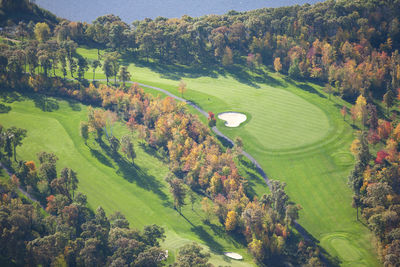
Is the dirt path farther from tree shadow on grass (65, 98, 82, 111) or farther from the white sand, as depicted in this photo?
tree shadow on grass (65, 98, 82, 111)

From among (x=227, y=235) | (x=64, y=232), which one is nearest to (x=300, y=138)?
(x=227, y=235)

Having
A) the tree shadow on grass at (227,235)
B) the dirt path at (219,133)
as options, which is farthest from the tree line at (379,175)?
the tree shadow on grass at (227,235)

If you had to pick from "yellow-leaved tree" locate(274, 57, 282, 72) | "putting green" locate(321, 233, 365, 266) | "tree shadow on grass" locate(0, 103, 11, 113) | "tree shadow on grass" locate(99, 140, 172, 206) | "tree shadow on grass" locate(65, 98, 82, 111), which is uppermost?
"yellow-leaved tree" locate(274, 57, 282, 72)

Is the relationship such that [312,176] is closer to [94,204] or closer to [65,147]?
[94,204]

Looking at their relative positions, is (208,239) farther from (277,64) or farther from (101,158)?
(277,64)

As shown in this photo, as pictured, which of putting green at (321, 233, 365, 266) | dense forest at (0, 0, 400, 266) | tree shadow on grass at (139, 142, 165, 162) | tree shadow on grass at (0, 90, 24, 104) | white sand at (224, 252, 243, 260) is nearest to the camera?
dense forest at (0, 0, 400, 266)

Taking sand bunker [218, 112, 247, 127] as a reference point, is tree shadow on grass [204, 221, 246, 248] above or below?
below

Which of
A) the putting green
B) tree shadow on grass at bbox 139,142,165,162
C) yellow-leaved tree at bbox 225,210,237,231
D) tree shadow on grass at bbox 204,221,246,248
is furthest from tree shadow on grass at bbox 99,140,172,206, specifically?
the putting green
